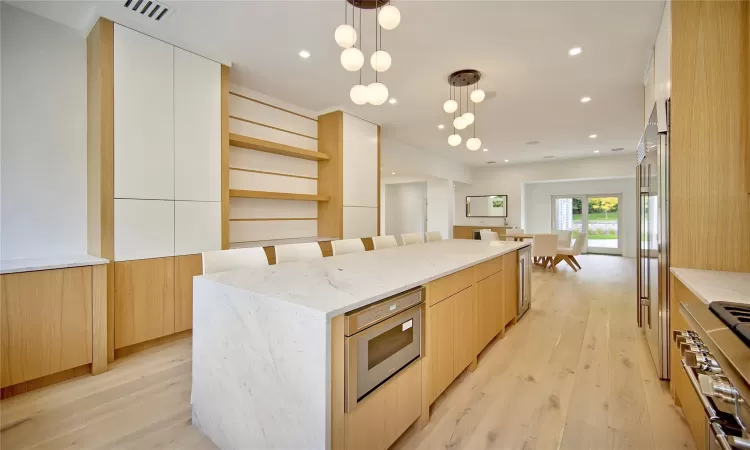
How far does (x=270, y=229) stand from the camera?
439cm

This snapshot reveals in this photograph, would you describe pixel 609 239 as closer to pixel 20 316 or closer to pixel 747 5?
pixel 747 5

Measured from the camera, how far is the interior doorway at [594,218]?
998 centimetres

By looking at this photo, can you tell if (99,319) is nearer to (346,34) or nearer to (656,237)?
(346,34)

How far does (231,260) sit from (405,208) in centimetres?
1053

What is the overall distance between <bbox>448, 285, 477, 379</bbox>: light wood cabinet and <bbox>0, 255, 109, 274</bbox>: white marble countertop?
2651mm

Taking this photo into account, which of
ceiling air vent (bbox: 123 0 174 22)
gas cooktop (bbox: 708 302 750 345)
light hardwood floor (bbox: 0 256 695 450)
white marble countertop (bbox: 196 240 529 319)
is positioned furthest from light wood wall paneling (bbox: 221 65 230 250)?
gas cooktop (bbox: 708 302 750 345)

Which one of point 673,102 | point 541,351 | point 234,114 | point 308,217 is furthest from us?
point 308,217

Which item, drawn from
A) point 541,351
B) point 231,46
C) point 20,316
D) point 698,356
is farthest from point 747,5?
point 20,316

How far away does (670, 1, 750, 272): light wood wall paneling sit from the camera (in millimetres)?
1797

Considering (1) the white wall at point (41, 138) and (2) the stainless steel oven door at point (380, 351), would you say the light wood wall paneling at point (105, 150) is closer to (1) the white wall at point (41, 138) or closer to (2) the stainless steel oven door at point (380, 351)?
(1) the white wall at point (41, 138)

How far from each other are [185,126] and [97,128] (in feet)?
2.11

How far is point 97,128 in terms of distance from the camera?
2639mm

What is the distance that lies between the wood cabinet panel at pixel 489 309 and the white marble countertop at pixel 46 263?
2.94 metres

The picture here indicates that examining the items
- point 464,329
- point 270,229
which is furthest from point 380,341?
point 270,229
